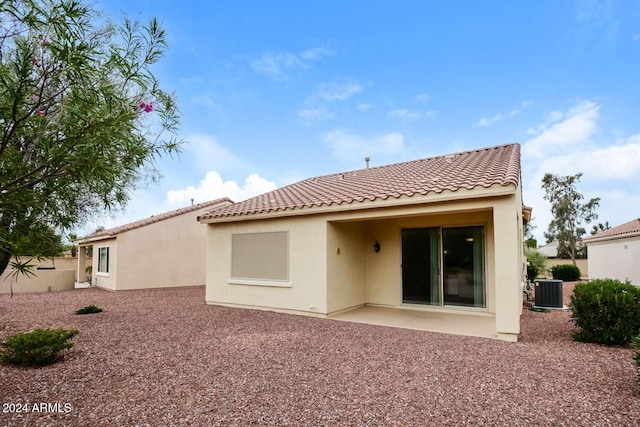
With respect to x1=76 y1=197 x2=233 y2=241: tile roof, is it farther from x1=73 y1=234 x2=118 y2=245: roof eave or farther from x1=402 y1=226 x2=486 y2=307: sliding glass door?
x1=402 y1=226 x2=486 y2=307: sliding glass door

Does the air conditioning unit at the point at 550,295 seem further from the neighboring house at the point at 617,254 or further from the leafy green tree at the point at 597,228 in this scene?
the leafy green tree at the point at 597,228

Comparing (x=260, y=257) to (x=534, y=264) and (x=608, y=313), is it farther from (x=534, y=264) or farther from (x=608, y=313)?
(x=534, y=264)

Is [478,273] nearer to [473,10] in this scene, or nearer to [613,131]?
[473,10]

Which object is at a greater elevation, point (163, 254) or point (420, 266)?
point (163, 254)

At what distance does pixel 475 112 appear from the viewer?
1603cm

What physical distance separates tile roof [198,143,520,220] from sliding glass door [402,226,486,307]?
1814 mm

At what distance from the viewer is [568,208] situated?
127ft

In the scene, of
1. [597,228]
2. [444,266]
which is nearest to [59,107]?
[444,266]

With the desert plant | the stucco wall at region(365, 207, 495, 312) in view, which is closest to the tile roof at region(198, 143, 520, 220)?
the stucco wall at region(365, 207, 495, 312)

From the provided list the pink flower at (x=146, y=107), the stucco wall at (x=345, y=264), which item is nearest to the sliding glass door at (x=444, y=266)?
the stucco wall at (x=345, y=264)

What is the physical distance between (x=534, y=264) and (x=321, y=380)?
17.8 m

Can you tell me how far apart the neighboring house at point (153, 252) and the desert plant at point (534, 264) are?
17.9 meters

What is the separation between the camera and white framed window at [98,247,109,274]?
1943cm

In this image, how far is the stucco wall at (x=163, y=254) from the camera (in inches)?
719
